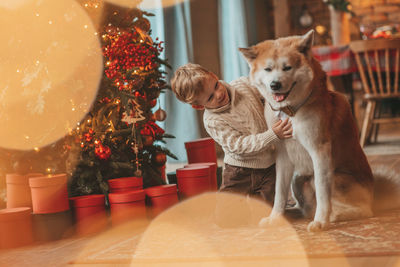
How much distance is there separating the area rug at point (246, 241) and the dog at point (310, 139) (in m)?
0.07

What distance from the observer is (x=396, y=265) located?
3.98 feet

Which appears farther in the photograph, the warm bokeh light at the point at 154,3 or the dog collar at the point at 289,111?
the warm bokeh light at the point at 154,3

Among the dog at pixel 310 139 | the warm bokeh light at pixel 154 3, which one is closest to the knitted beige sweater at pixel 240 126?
the dog at pixel 310 139

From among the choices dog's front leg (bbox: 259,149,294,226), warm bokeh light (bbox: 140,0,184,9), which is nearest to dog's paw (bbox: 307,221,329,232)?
dog's front leg (bbox: 259,149,294,226)

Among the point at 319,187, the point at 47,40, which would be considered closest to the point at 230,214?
the point at 319,187

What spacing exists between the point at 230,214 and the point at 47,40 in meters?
1.07

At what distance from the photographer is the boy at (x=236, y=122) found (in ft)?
6.06

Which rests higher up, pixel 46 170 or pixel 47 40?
pixel 47 40

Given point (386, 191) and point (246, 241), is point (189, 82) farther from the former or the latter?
point (386, 191)

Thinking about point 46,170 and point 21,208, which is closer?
point 21,208

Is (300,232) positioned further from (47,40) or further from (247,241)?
(47,40)

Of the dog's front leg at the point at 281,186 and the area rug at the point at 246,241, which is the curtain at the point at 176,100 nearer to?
the area rug at the point at 246,241

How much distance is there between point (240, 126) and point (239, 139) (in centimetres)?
7

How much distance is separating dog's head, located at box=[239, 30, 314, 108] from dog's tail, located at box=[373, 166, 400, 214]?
0.54 meters
